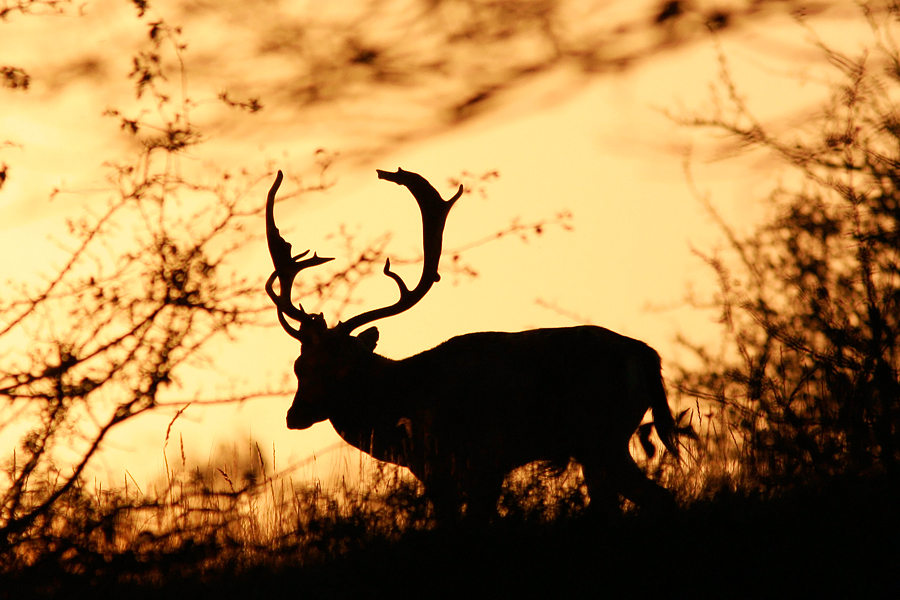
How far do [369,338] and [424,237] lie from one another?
2.81ft

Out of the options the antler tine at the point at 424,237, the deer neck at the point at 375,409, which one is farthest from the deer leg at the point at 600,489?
the antler tine at the point at 424,237

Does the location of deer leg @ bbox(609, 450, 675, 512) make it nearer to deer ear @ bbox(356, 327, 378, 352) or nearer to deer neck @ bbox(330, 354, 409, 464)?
Answer: deer neck @ bbox(330, 354, 409, 464)

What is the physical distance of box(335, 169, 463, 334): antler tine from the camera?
8.59 m

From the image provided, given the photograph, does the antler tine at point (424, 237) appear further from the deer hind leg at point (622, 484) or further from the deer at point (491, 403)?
the deer hind leg at point (622, 484)

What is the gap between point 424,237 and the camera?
8.58 m

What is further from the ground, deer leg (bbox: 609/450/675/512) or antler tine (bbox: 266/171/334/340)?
antler tine (bbox: 266/171/334/340)

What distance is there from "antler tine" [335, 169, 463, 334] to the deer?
279mm

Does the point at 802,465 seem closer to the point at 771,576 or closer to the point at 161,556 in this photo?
the point at 771,576

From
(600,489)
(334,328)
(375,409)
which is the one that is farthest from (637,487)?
(334,328)

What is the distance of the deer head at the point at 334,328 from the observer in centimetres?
806

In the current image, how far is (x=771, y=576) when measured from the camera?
5422mm

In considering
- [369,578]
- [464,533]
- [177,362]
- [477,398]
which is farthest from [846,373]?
[177,362]

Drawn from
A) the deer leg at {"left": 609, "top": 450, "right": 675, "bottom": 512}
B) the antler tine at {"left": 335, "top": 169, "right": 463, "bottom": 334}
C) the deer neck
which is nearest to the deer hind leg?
the deer leg at {"left": 609, "top": 450, "right": 675, "bottom": 512}

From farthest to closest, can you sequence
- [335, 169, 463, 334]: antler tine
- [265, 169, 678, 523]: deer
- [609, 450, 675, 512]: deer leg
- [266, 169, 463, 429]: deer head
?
[335, 169, 463, 334]: antler tine
[266, 169, 463, 429]: deer head
[265, 169, 678, 523]: deer
[609, 450, 675, 512]: deer leg
